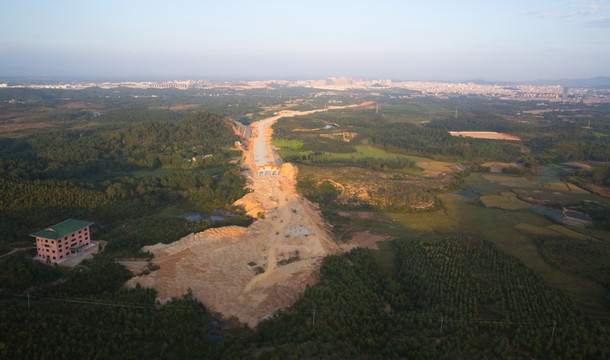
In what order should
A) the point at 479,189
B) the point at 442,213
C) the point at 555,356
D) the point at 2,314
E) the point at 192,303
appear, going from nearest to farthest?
the point at 2,314, the point at 555,356, the point at 192,303, the point at 442,213, the point at 479,189

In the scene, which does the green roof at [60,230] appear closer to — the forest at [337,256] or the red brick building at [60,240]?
the red brick building at [60,240]

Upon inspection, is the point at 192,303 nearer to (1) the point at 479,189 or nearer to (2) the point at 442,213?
(2) the point at 442,213

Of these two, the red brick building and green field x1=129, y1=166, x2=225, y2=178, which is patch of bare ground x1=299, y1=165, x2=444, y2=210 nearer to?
green field x1=129, y1=166, x2=225, y2=178

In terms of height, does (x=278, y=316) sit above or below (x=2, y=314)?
below

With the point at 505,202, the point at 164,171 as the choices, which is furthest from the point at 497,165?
the point at 164,171

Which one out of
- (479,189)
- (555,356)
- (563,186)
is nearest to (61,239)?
(555,356)

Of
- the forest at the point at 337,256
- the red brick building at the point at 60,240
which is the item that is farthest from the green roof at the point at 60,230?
the forest at the point at 337,256

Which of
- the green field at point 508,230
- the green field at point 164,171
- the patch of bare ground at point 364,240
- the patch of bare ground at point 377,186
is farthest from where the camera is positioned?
the green field at point 164,171

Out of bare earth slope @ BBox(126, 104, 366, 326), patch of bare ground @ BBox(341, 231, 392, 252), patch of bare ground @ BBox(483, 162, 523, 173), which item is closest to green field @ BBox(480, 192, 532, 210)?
patch of bare ground @ BBox(483, 162, 523, 173)
